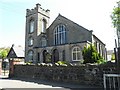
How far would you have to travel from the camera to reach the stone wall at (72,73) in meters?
12.4

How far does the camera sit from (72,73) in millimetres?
14398

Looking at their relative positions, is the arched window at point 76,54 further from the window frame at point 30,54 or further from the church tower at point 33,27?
the window frame at point 30,54

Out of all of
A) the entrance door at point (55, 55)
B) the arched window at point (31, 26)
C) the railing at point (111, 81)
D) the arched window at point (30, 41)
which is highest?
the arched window at point (31, 26)

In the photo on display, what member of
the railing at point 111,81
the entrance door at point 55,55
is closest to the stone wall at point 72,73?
the railing at point 111,81

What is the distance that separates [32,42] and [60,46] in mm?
10290

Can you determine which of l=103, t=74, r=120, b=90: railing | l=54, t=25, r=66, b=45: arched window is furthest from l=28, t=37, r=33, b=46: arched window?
l=103, t=74, r=120, b=90: railing

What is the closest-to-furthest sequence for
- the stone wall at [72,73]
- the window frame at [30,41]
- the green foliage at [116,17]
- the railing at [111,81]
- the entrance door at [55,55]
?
1. the railing at [111,81]
2. the stone wall at [72,73]
3. the green foliage at [116,17]
4. the entrance door at [55,55]
5. the window frame at [30,41]

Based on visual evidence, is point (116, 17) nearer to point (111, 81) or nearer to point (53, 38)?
point (111, 81)

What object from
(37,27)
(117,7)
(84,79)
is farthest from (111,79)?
(37,27)

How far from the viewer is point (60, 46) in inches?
1337

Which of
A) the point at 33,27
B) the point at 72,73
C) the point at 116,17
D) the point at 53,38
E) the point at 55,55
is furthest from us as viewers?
→ the point at 33,27

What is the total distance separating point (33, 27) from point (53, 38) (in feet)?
19.6

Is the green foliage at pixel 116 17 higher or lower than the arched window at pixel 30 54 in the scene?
higher

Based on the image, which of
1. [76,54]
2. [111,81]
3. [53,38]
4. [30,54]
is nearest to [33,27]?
[53,38]
